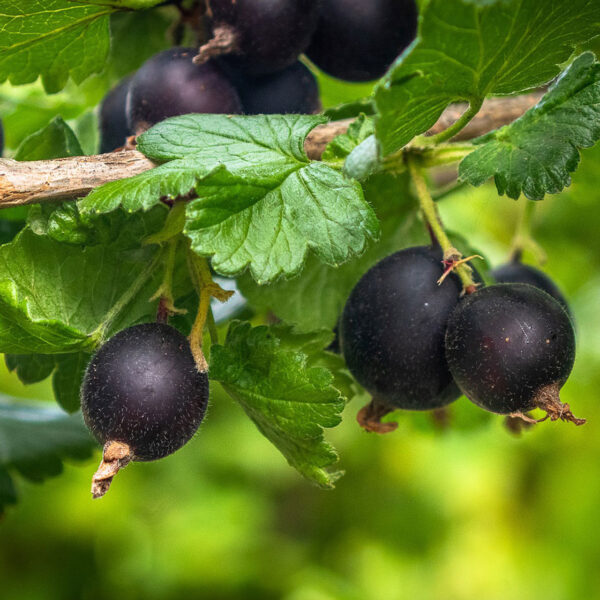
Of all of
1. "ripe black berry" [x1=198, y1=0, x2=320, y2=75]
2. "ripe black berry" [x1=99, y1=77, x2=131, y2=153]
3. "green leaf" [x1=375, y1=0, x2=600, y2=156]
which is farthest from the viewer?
"ripe black berry" [x1=99, y1=77, x2=131, y2=153]

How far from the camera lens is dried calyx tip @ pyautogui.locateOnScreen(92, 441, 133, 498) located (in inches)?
23.8

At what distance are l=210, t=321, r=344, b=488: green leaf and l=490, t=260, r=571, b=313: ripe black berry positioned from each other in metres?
0.37

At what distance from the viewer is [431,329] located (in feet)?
2.31

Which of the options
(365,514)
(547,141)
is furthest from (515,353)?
(365,514)

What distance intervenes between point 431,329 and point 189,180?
0.25m

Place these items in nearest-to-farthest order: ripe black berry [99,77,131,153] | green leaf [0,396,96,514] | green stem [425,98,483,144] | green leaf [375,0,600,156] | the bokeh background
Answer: green leaf [375,0,600,156] → green stem [425,98,483,144] → ripe black berry [99,77,131,153] → green leaf [0,396,96,514] → the bokeh background

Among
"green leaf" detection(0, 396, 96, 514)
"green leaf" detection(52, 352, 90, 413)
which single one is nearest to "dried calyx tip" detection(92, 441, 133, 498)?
"green leaf" detection(52, 352, 90, 413)

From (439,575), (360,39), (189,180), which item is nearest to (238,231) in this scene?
(189,180)

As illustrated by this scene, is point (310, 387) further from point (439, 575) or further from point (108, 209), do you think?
point (439, 575)

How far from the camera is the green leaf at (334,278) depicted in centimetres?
91

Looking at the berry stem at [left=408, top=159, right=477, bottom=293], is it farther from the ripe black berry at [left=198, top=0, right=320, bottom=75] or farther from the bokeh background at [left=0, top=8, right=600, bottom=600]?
the bokeh background at [left=0, top=8, right=600, bottom=600]

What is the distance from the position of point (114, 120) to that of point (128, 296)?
0.91 feet

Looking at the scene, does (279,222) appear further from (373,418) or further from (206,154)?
(373,418)

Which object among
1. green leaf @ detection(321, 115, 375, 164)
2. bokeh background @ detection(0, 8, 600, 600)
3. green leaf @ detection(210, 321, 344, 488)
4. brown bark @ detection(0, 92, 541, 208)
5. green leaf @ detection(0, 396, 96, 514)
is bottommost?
bokeh background @ detection(0, 8, 600, 600)
